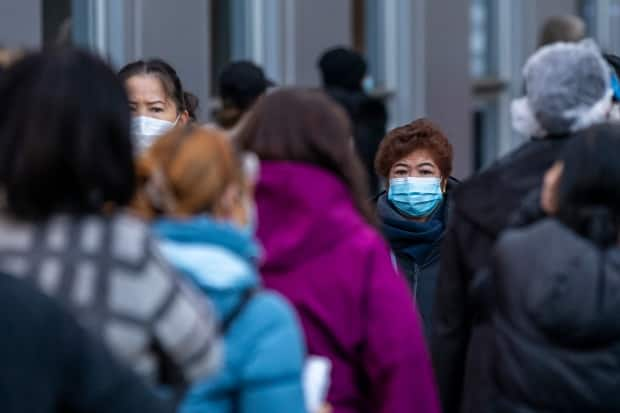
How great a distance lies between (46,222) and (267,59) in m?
8.38

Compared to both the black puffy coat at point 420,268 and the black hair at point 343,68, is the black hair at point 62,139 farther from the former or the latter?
the black hair at point 343,68

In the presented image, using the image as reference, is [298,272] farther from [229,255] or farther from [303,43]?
[303,43]

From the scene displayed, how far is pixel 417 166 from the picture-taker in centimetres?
630

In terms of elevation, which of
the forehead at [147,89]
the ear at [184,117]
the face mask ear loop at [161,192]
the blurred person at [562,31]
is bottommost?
the ear at [184,117]

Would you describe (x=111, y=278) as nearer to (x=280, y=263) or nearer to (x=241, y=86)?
(x=280, y=263)

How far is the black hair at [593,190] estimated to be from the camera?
3992 millimetres

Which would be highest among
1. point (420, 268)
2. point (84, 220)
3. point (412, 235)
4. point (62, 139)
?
point (62, 139)

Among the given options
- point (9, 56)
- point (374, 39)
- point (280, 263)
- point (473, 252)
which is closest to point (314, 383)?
point (280, 263)

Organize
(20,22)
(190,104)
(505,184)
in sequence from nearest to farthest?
(505,184) < (190,104) < (20,22)

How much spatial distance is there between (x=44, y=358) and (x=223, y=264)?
513 millimetres

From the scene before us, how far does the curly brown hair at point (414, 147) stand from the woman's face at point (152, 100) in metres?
0.69

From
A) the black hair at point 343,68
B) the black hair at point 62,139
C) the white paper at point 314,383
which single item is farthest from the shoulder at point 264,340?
the black hair at point 343,68

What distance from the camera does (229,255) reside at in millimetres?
3480

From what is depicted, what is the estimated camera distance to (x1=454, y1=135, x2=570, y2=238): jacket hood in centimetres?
465
